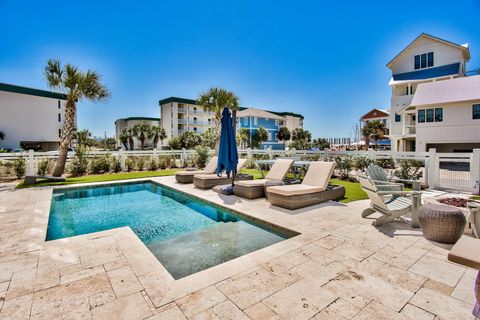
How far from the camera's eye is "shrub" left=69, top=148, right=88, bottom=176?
14.0 meters

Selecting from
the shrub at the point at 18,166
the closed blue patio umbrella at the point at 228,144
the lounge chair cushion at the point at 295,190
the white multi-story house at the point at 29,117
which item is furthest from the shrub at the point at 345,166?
the white multi-story house at the point at 29,117

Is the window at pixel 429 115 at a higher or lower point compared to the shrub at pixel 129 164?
higher

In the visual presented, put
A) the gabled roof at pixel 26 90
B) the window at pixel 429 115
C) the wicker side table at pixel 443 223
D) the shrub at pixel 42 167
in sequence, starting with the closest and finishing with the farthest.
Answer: the wicker side table at pixel 443 223, the shrub at pixel 42 167, the window at pixel 429 115, the gabled roof at pixel 26 90

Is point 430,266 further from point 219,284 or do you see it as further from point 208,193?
point 208,193

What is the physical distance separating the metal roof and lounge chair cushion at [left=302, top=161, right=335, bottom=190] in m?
24.2

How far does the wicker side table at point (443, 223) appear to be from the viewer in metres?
4.09

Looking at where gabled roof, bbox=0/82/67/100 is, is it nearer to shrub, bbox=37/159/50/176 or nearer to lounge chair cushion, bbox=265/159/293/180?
shrub, bbox=37/159/50/176

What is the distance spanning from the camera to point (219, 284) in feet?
9.77

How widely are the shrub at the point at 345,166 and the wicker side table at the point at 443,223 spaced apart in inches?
303

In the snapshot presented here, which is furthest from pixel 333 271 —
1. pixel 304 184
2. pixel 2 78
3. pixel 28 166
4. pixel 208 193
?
pixel 2 78

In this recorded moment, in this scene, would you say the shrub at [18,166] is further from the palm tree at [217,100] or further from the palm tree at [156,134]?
the palm tree at [156,134]

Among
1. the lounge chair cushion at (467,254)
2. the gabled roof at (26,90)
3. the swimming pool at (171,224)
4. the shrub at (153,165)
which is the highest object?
the gabled roof at (26,90)

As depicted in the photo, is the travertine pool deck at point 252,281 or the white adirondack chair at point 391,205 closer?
the travertine pool deck at point 252,281

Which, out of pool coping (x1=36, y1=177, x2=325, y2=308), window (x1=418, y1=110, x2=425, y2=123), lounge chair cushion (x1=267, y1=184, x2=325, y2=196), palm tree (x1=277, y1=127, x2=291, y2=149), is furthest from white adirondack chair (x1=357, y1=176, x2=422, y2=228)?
palm tree (x1=277, y1=127, x2=291, y2=149)
